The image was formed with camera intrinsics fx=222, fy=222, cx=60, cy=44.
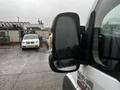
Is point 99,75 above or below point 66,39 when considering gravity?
below

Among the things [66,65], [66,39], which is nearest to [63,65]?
[66,65]

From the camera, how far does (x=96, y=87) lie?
1449 millimetres

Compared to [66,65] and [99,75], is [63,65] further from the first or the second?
[99,75]

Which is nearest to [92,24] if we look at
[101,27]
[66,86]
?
[101,27]

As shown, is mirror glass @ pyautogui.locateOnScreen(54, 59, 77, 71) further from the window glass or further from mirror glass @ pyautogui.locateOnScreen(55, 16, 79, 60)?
the window glass

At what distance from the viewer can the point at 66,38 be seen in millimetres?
1457

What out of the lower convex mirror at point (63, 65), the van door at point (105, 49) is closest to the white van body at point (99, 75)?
the van door at point (105, 49)

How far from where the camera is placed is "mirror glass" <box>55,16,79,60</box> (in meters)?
1.44

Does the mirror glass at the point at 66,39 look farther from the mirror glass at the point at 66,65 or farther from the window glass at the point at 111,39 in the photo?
the window glass at the point at 111,39

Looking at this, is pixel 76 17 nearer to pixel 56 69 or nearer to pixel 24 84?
A: pixel 56 69

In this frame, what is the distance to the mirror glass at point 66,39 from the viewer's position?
1.44 meters

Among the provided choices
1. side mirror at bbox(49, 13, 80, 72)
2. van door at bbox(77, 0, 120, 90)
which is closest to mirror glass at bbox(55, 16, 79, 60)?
side mirror at bbox(49, 13, 80, 72)

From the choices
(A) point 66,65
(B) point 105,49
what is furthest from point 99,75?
(A) point 66,65

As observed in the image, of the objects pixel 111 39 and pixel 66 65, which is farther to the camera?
pixel 66 65
